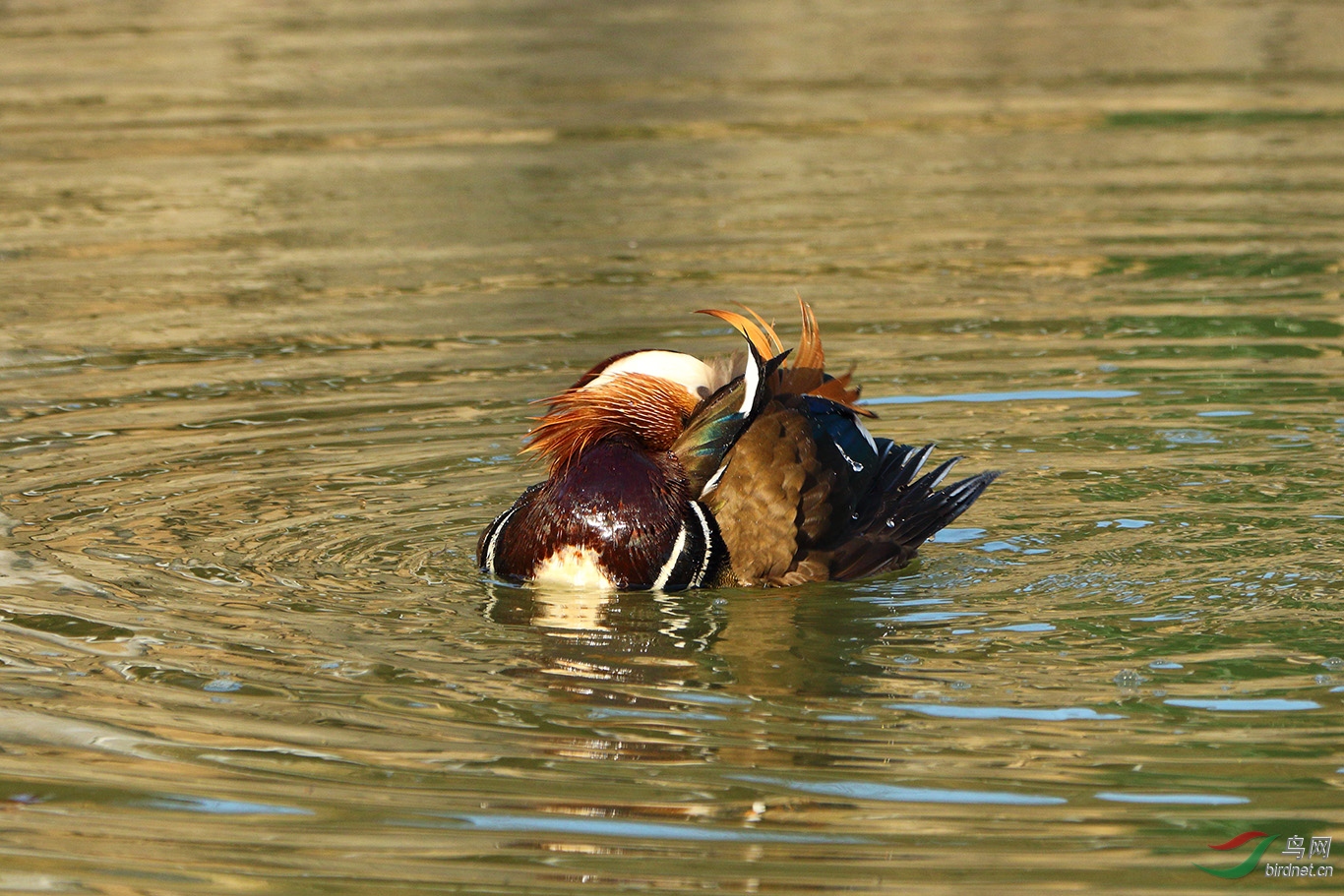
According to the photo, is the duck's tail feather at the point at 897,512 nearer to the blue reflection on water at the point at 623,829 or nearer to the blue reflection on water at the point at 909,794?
the blue reflection on water at the point at 909,794

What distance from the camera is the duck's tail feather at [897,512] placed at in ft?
23.6

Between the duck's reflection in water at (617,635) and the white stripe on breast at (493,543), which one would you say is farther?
the white stripe on breast at (493,543)

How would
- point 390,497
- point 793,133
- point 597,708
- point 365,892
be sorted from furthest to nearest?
point 793,133 → point 390,497 → point 597,708 → point 365,892

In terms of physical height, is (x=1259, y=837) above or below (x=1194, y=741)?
below

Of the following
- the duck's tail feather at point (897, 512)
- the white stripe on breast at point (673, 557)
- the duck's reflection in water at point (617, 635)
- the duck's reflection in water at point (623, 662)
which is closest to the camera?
the duck's reflection in water at point (623, 662)

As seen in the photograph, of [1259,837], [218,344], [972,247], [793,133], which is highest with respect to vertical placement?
[793,133]

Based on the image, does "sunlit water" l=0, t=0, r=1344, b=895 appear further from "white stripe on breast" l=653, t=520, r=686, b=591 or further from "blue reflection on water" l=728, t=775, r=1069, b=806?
"white stripe on breast" l=653, t=520, r=686, b=591

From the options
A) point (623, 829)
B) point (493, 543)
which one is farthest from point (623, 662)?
point (623, 829)

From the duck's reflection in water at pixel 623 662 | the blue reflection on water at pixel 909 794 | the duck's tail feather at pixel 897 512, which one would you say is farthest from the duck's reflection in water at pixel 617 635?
the blue reflection on water at pixel 909 794

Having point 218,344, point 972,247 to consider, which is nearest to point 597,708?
point 218,344

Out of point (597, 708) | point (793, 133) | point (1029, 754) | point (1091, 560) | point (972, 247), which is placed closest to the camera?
point (1029, 754)

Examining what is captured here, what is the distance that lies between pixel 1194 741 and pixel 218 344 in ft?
Answer: 24.0

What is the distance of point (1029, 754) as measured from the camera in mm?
5566

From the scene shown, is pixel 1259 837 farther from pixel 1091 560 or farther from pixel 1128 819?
pixel 1091 560
